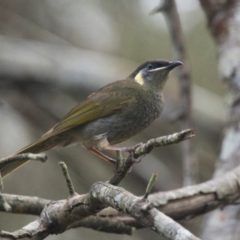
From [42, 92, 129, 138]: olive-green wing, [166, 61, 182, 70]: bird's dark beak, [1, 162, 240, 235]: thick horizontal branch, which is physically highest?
[166, 61, 182, 70]: bird's dark beak

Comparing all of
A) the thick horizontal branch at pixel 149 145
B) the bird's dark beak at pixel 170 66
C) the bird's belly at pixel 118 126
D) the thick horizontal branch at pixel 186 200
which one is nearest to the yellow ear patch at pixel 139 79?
the bird's dark beak at pixel 170 66

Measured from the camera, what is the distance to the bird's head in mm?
5152

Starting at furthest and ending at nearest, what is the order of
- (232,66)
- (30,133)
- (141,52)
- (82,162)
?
(141,52), (30,133), (82,162), (232,66)

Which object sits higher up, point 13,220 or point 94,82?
point 94,82

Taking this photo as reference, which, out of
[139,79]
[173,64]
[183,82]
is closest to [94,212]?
[173,64]

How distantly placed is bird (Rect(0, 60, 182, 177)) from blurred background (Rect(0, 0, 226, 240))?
167cm

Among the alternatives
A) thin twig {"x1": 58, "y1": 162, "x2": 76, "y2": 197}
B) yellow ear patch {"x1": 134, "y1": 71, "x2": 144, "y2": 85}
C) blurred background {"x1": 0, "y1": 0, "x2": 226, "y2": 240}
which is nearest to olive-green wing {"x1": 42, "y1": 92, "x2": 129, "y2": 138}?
yellow ear patch {"x1": 134, "y1": 71, "x2": 144, "y2": 85}

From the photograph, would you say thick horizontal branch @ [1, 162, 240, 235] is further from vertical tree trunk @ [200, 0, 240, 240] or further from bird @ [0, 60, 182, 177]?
bird @ [0, 60, 182, 177]

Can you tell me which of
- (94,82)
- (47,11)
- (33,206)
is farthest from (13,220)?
(33,206)

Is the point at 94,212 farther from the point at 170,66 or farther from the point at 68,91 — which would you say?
→ the point at 68,91

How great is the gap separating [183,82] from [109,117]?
1.27 m

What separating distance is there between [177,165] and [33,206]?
4096 mm

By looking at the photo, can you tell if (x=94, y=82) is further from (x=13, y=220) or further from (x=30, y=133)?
(x=13, y=220)

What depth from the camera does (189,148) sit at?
5477mm
